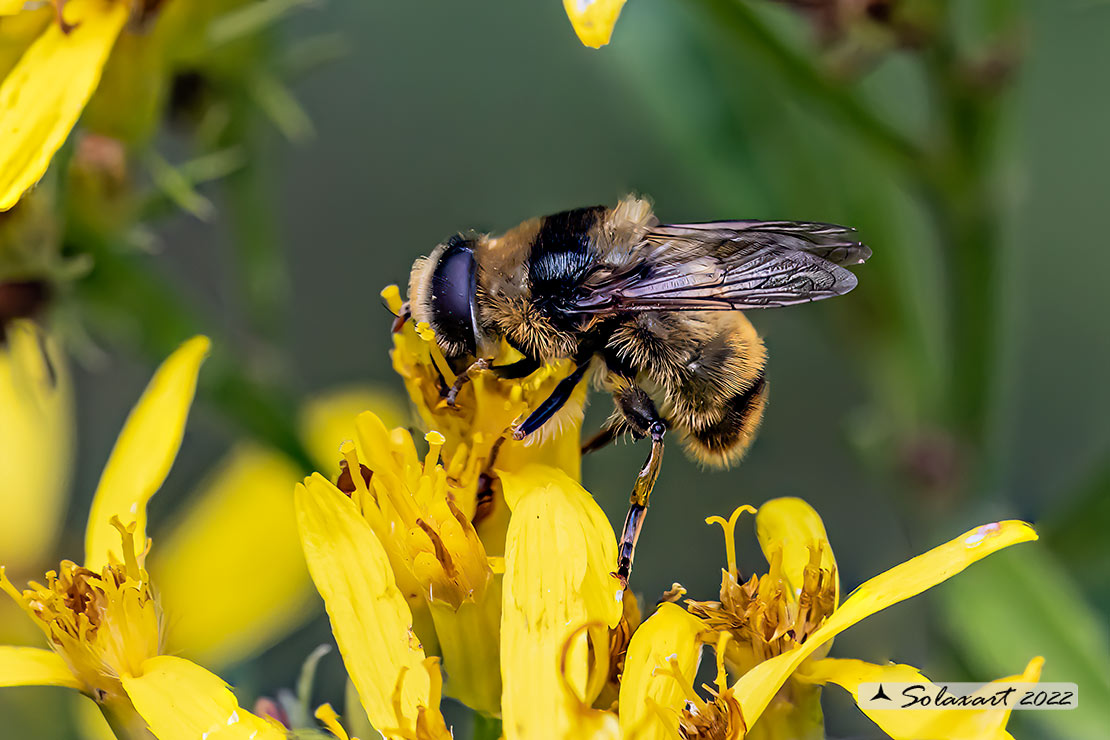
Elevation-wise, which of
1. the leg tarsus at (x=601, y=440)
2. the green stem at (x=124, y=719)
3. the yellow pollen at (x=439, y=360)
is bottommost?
the leg tarsus at (x=601, y=440)

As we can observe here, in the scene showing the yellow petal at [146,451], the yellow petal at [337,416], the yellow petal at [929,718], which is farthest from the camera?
the yellow petal at [337,416]

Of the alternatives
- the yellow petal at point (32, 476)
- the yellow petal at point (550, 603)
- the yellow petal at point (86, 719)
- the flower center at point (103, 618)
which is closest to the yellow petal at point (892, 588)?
the yellow petal at point (550, 603)

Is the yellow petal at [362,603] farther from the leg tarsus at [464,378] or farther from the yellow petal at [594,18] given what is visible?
the yellow petal at [594,18]

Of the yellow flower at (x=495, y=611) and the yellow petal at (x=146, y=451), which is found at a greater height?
the yellow petal at (x=146, y=451)

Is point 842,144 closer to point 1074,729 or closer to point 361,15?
point 1074,729

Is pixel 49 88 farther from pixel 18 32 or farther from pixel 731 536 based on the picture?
pixel 731 536

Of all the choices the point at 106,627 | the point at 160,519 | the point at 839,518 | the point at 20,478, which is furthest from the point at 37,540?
the point at 839,518

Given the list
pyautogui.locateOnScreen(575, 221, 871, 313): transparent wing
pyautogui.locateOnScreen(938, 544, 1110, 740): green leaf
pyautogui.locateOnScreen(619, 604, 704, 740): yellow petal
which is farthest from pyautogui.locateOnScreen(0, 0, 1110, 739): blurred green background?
pyautogui.locateOnScreen(619, 604, 704, 740): yellow petal
